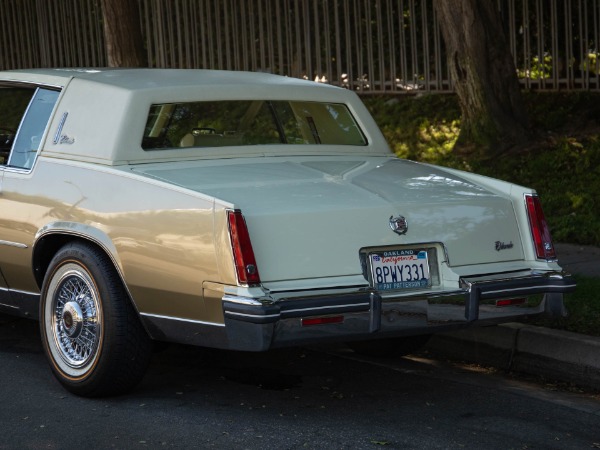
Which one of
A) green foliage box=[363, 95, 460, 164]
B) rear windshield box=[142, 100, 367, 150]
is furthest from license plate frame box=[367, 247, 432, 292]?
green foliage box=[363, 95, 460, 164]

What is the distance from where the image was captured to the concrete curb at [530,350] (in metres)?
5.99

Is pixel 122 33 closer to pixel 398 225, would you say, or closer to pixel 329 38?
pixel 329 38

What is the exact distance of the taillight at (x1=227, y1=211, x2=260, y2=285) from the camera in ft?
16.2

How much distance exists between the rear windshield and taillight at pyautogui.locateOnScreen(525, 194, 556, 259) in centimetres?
139

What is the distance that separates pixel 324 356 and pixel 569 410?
5.48 feet

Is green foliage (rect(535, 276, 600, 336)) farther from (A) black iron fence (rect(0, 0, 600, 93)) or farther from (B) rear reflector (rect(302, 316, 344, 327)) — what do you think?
(A) black iron fence (rect(0, 0, 600, 93))

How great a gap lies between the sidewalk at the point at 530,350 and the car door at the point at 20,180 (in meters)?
2.48

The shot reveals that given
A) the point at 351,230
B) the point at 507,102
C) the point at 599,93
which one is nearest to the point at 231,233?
the point at 351,230

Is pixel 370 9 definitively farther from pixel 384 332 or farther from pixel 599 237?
pixel 384 332

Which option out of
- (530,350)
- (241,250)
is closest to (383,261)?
(241,250)

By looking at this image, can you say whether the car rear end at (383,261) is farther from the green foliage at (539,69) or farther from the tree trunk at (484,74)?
the green foliage at (539,69)

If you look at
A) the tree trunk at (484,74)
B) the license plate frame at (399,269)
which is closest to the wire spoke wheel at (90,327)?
the license plate frame at (399,269)

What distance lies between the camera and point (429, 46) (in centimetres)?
1526

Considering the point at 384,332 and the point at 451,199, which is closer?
the point at 384,332
